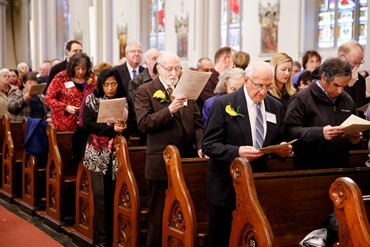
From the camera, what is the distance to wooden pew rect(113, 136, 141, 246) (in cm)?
505

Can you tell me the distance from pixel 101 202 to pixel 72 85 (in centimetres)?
144

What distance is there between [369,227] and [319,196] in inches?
39.0

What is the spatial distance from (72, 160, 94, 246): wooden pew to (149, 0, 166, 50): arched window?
10883 millimetres

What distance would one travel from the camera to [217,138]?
13.5 ft

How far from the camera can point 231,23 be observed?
565 inches

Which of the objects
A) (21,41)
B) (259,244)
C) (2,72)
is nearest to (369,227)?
(259,244)

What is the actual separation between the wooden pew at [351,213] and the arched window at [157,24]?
44.9 ft

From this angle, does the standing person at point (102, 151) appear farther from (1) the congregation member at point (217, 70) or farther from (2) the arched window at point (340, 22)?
(2) the arched window at point (340, 22)

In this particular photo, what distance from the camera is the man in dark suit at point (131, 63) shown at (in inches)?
269

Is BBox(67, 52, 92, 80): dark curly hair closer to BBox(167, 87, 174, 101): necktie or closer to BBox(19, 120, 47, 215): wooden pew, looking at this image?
BBox(19, 120, 47, 215): wooden pew

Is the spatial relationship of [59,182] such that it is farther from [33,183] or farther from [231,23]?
[231,23]

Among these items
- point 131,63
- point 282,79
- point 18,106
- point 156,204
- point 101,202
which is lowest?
point 101,202

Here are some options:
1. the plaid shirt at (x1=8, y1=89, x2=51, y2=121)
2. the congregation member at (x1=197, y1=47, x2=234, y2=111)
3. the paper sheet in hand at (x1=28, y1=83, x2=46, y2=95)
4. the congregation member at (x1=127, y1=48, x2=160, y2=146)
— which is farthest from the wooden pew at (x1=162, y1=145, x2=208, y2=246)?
the plaid shirt at (x1=8, y1=89, x2=51, y2=121)

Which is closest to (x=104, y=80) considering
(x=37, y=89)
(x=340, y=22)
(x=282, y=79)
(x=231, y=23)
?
(x=282, y=79)
